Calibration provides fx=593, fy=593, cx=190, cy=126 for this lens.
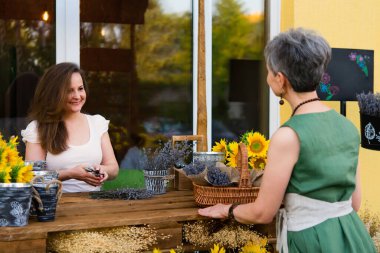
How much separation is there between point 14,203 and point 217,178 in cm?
76

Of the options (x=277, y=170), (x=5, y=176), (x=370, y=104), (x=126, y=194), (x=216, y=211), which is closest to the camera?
(x=277, y=170)

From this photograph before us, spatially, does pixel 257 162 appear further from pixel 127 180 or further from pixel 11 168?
pixel 127 180

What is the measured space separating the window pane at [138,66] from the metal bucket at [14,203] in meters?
3.11

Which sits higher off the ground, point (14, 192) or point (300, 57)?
point (300, 57)

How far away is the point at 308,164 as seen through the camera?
1.86 metres

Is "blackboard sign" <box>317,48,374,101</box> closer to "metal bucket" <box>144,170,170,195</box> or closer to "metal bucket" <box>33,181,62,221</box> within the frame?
"metal bucket" <box>144,170,170,195</box>

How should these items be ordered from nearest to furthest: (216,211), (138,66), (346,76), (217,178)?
(216,211), (217,178), (346,76), (138,66)

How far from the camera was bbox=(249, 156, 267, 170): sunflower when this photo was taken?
2.65m

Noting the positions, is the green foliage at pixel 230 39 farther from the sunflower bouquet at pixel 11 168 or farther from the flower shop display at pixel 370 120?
the sunflower bouquet at pixel 11 168

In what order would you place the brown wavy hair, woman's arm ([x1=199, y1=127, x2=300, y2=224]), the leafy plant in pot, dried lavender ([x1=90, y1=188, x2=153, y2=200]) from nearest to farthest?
woman's arm ([x1=199, y1=127, x2=300, y2=224])
dried lavender ([x1=90, y1=188, x2=153, y2=200])
the leafy plant in pot
the brown wavy hair

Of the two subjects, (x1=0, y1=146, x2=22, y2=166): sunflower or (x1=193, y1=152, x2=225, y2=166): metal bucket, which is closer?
(x1=0, y1=146, x2=22, y2=166): sunflower

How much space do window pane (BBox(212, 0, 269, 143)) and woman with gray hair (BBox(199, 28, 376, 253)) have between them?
2.32 m

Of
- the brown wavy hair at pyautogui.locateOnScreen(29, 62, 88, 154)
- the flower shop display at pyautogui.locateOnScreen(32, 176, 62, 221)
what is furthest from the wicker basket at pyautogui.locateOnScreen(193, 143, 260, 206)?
the brown wavy hair at pyautogui.locateOnScreen(29, 62, 88, 154)

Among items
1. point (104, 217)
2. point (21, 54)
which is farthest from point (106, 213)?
point (21, 54)
